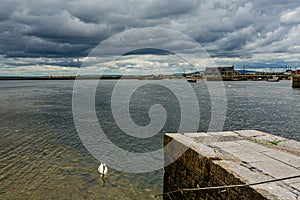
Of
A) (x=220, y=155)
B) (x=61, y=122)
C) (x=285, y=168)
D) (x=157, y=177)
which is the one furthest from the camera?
(x=61, y=122)

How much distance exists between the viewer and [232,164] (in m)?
5.51

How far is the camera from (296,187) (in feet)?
14.4

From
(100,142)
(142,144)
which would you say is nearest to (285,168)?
(142,144)

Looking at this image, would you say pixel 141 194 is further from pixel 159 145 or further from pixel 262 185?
pixel 159 145

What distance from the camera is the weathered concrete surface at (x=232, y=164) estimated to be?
455 cm

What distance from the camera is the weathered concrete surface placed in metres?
4.55

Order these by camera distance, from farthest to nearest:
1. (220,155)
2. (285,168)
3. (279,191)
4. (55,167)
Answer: (55,167) < (220,155) < (285,168) < (279,191)

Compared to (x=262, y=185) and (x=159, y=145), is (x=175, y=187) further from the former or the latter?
(x=159, y=145)

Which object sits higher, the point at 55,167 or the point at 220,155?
the point at 220,155

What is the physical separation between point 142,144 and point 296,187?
1117 cm

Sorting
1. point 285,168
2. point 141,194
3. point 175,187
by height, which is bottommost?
point 141,194

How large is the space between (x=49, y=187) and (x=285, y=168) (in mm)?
7883

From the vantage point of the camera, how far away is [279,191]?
4191mm

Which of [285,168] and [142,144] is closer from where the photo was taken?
[285,168]
